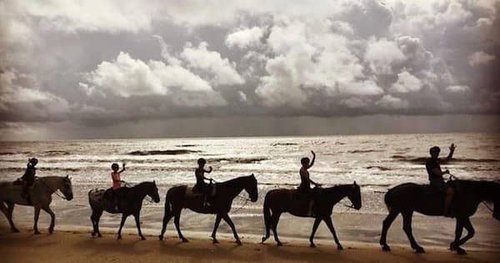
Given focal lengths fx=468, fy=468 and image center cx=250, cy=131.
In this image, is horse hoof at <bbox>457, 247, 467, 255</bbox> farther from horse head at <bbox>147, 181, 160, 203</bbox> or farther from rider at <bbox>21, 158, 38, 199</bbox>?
rider at <bbox>21, 158, 38, 199</bbox>

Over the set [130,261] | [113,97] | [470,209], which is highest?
[113,97]

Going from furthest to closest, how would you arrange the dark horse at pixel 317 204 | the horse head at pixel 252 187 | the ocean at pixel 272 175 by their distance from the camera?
the ocean at pixel 272 175
the horse head at pixel 252 187
the dark horse at pixel 317 204

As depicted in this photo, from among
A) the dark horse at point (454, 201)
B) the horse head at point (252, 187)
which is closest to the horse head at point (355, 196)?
the dark horse at point (454, 201)

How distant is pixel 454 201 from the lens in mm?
5719

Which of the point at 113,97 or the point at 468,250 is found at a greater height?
the point at 113,97

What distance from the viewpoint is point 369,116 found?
8352 mm

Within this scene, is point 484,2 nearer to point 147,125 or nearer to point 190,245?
point 190,245

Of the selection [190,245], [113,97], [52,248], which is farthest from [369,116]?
[52,248]

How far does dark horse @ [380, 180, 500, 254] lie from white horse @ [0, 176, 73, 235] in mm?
4727

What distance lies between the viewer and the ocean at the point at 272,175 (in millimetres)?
7363

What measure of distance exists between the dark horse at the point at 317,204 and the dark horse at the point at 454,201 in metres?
0.49

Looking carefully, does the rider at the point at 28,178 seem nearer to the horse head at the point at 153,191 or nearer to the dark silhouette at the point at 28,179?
the dark silhouette at the point at 28,179

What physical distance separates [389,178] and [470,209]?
24.9 feet

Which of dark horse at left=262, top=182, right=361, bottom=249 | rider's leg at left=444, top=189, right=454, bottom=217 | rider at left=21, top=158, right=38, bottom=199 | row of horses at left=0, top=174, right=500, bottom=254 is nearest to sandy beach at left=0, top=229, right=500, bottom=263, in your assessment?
row of horses at left=0, top=174, right=500, bottom=254
